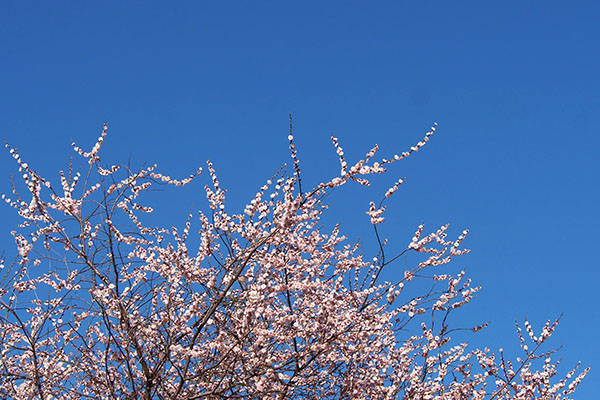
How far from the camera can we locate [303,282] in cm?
607

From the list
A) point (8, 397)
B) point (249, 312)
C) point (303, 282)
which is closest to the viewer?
point (249, 312)

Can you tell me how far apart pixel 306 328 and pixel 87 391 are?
9.14 feet

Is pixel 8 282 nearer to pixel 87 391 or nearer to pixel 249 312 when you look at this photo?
pixel 87 391

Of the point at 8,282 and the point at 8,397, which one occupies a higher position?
the point at 8,282

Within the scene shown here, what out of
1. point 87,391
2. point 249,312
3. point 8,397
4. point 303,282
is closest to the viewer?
point 249,312

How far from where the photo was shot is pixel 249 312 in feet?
17.9

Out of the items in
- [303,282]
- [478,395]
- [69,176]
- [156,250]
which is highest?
[69,176]

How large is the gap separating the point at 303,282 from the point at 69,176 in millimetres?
2922

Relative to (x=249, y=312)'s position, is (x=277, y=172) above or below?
above

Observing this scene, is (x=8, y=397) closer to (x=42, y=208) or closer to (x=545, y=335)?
(x=42, y=208)

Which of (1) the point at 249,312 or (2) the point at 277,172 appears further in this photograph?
(2) the point at 277,172

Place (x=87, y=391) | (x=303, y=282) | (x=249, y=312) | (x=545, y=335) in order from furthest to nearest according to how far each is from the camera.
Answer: (x=545, y=335) → (x=87, y=391) → (x=303, y=282) → (x=249, y=312)

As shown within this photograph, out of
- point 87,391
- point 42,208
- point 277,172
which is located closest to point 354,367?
point 277,172

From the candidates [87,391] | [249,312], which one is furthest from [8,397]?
[249,312]
